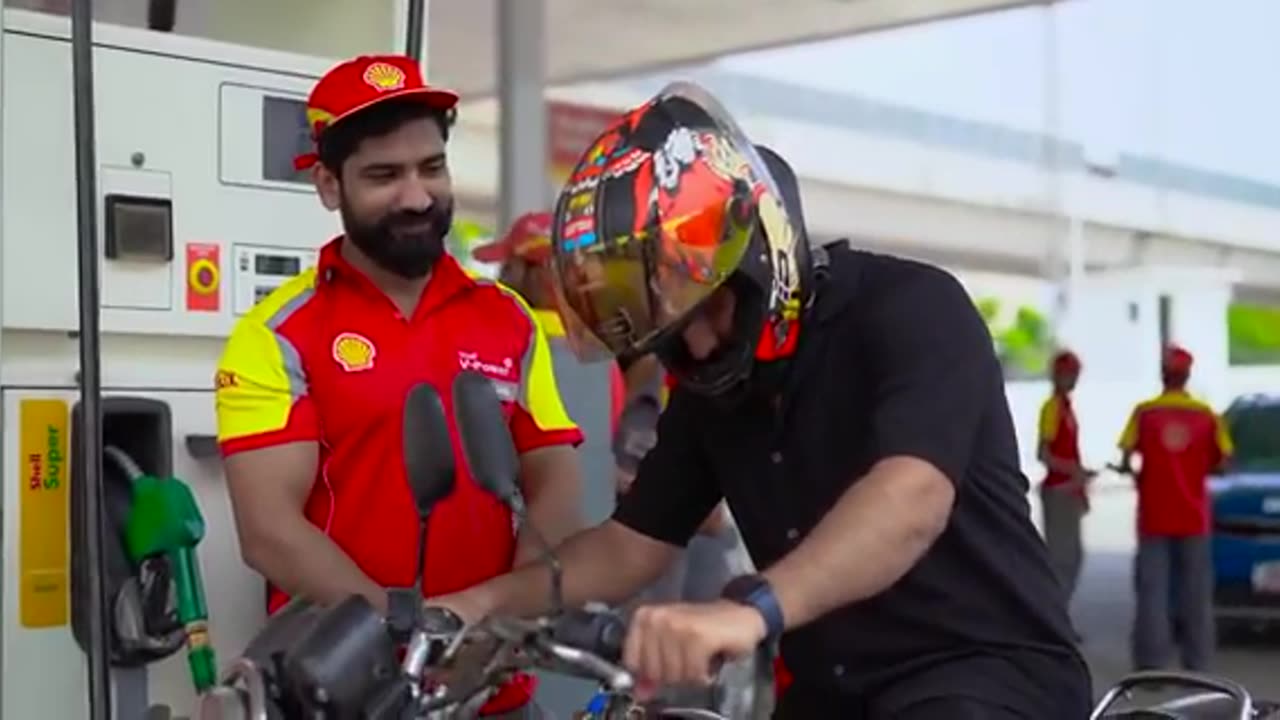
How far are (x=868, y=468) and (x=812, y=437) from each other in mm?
149

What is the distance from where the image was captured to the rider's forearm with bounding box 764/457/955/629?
2.49 meters

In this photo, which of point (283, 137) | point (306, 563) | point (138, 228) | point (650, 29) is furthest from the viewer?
point (650, 29)

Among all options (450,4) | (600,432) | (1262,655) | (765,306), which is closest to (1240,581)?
(1262,655)

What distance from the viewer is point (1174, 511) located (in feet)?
34.4

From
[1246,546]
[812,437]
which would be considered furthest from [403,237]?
[1246,546]

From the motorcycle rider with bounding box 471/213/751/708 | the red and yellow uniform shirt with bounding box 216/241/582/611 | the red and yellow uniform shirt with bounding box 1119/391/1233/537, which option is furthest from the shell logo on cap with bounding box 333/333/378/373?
the red and yellow uniform shirt with bounding box 1119/391/1233/537

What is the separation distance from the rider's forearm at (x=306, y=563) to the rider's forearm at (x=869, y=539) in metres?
1.04

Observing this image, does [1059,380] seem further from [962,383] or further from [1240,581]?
[962,383]

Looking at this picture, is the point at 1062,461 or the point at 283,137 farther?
the point at 1062,461

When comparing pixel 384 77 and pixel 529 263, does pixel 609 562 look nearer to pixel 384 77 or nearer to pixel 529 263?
pixel 384 77

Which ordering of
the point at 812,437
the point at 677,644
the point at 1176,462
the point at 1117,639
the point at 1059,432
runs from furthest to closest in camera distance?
the point at 1117,639 < the point at 1059,432 < the point at 1176,462 < the point at 812,437 < the point at 677,644

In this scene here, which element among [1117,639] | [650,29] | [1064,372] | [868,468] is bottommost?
[1117,639]

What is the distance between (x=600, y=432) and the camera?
635cm

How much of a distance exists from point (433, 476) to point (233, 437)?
4.39 ft
